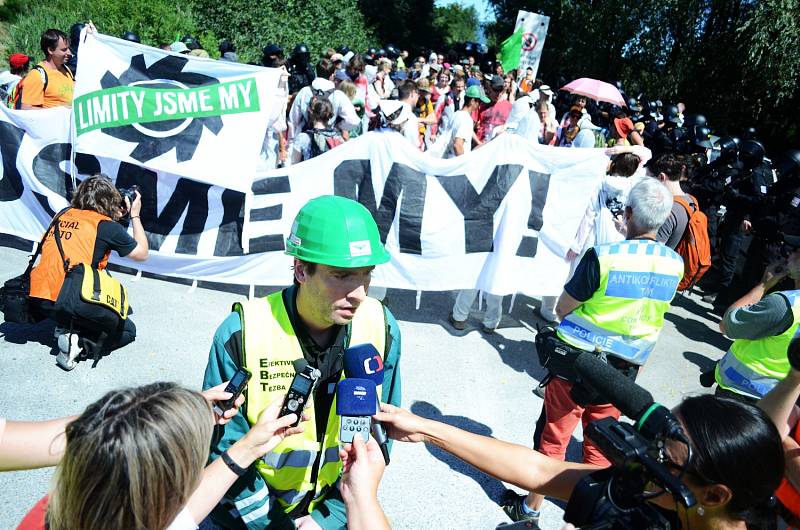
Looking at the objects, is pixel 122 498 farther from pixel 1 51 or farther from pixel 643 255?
pixel 1 51

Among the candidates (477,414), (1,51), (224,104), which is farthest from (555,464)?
(1,51)

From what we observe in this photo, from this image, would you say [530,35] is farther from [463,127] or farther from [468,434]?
[468,434]

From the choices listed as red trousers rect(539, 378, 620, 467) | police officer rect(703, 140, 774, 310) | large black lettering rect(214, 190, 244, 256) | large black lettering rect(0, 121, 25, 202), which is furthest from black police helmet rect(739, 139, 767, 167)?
large black lettering rect(0, 121, 25, 202)

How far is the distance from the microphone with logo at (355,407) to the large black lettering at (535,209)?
417 cm

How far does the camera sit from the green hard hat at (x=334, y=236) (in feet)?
6.66

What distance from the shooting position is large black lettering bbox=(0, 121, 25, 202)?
19.0ft

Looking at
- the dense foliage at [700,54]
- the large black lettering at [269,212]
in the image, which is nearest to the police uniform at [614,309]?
the large black lettering at [269,212]

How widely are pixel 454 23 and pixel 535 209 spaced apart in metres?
49.2

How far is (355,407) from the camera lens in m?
1.73

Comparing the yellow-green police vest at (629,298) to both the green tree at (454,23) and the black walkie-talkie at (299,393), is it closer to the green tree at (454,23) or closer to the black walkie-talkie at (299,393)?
the black walkie-talkie at (299,393)

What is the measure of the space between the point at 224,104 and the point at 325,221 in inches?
153

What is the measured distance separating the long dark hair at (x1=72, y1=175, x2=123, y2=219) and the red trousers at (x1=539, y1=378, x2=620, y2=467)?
3568 millimetres

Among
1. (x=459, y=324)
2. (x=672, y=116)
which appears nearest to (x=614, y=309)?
(x=459, y=324)

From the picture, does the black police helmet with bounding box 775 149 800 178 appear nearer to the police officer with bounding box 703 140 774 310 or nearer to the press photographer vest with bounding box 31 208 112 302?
the police officer with bounding box 703 140 774 310
